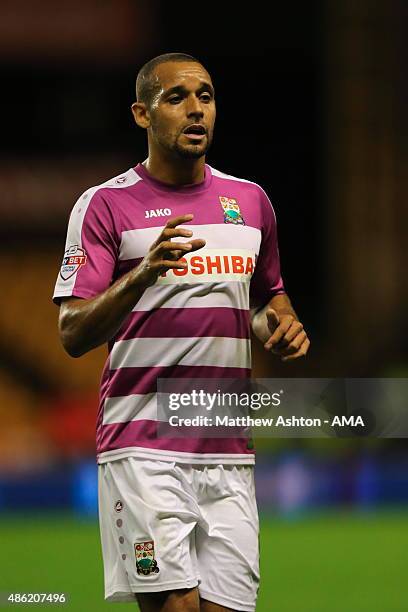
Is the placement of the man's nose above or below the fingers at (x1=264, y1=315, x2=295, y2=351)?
above

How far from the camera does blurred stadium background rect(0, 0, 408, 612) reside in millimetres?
12867

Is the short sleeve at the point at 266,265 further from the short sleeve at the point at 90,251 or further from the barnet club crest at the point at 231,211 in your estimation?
the short sleeve at the point at 90,251

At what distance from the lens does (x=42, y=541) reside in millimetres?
8906

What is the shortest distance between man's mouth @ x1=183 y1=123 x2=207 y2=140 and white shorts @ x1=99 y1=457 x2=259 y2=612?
0.81m

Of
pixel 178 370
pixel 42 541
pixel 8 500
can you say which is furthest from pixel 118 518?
pixel 8 500

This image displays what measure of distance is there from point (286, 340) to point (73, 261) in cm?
55

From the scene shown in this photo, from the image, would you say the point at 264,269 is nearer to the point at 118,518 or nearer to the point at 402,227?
the point at 118,518

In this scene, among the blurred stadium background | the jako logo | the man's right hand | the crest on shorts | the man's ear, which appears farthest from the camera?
the blurred stadium background

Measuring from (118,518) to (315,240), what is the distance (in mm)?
10523

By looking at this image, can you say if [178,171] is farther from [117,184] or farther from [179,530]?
[179,530]

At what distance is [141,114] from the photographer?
3.39 m

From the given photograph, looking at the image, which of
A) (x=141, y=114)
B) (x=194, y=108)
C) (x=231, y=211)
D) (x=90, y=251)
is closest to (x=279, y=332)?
(x=231, y=211)

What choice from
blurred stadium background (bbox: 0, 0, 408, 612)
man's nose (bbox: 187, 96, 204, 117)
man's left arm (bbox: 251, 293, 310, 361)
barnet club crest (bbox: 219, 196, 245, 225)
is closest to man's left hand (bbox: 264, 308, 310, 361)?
man's left arm (bbox: 251, 293, 310, 361)

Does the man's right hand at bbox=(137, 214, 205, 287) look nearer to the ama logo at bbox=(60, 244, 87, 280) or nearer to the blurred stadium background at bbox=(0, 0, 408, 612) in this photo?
the ama logo at bbox=(60, 244, 87, 280)
